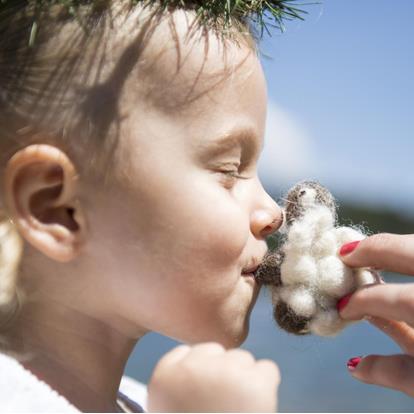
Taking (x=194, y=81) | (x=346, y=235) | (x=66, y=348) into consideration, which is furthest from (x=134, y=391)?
(x=194, y=81)

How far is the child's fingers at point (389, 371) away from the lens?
139 centimetres

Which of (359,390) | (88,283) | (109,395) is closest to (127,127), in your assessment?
(88,283)

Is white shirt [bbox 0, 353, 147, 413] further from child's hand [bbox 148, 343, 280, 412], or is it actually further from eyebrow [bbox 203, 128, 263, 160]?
eyebrow [bbox 203, 128, 263, 160]

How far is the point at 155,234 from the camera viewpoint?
48.7 inches

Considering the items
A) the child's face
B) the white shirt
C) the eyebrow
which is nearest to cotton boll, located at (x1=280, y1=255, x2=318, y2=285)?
the child's face

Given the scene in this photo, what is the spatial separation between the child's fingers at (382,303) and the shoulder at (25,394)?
0.53 m

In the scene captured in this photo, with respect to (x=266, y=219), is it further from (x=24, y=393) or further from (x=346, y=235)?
(x=24, y=393)

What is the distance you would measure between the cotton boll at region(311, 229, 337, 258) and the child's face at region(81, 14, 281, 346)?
14 cm

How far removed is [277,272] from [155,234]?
27 centimetres

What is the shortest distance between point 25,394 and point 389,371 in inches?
27.7

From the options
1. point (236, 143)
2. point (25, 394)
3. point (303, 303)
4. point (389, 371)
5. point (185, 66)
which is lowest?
point (25, 394)

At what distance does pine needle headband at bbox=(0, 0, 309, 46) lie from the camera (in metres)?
1.24

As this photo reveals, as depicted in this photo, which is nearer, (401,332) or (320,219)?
(320,219)

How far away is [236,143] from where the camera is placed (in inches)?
50.4
